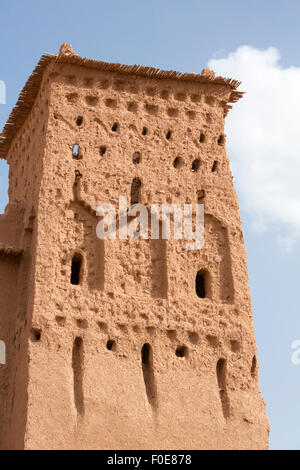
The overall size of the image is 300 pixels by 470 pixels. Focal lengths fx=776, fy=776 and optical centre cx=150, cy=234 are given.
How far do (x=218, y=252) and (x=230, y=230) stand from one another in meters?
0.59

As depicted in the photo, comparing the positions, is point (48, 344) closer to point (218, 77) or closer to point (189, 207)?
point (189, 207)

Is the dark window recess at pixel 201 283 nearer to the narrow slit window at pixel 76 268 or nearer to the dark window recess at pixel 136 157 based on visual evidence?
the narrow slit window at pixel 76 268

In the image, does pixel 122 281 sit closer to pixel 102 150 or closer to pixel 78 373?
pixel 78 373

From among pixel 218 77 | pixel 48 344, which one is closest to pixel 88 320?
pixel 48 344

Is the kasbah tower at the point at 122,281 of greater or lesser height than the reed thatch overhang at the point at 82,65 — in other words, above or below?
below

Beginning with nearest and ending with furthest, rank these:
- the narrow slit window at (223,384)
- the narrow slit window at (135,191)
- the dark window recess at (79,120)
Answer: the narrow slit window at (223,384) < the narrow slit window at (135,191) < the dark window recess at (79,120)

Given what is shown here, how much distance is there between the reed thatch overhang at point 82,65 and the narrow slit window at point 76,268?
435 cm

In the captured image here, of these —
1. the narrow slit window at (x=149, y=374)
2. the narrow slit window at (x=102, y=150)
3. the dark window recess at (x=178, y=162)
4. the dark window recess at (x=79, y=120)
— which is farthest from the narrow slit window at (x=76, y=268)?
the dark window recess at (x=178, y=162)

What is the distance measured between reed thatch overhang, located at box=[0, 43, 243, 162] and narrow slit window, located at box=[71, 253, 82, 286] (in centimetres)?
435

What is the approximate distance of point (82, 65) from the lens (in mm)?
17000

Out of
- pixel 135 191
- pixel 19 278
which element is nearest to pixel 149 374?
pixel 19 278

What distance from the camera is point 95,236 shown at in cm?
1594

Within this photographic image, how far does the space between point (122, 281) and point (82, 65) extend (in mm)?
4921

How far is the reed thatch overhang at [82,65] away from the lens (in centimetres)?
1688
